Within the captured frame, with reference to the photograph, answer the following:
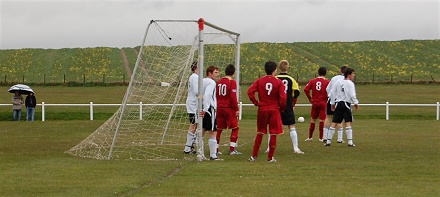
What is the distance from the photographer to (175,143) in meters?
21.6

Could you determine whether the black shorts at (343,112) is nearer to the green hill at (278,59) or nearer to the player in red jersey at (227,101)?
the player in red jersey at (227,101)

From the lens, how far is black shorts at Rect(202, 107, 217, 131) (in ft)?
56.3

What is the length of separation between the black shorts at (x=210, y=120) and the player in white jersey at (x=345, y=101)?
14.9 feet

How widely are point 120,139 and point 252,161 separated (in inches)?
263

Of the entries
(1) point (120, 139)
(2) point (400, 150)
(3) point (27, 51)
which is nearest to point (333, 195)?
(2) point (400, 150)

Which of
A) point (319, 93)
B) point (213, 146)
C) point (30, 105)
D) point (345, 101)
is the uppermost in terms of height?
point (319, 93)

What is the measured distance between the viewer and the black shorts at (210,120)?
A: 17169 mm

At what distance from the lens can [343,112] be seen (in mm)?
20719

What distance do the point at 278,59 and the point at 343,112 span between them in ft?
209

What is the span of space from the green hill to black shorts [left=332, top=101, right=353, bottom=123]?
157ft

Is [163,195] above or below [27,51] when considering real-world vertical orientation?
below

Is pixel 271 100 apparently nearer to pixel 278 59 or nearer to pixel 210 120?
pixel 210 120

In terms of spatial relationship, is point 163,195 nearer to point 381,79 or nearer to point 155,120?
point 155,120

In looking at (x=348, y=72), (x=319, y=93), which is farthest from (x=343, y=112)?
(x=319, y=93)
